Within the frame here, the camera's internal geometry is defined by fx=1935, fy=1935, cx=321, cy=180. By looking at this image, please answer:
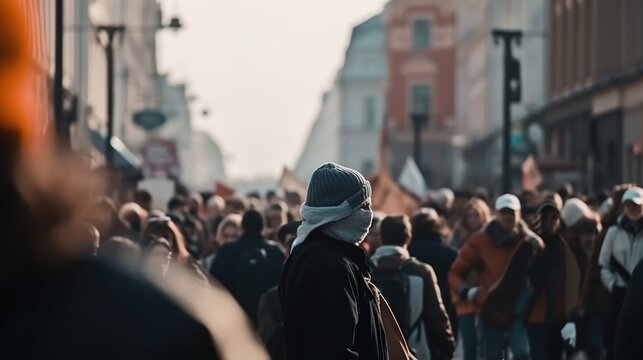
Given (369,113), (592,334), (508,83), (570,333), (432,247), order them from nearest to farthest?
(432,247), (570,333), (592,334), (508,83), (369,113)

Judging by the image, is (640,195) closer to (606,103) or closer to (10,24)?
(10,24)

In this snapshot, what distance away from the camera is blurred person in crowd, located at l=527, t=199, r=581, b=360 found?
15.4 m

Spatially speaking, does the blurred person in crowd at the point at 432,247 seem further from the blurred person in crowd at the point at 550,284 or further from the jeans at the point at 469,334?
the blurred person in crowd at the point at 550,284

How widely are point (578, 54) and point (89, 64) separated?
1368 cm

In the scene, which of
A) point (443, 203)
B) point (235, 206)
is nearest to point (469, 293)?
point (235, 206)

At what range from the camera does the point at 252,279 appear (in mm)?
14477

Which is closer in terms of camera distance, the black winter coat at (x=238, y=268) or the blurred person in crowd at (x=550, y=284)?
the black winter coat at (x=238, y=268)

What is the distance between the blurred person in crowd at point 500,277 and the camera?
14789 mm

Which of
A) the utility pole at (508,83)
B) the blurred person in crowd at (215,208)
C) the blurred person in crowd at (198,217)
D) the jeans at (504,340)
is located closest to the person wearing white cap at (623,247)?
the jeans at (504,340)

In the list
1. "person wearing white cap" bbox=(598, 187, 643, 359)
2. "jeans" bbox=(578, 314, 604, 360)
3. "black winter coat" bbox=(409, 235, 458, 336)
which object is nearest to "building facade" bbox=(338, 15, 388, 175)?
"jeans" bbox=(578, 314, 604, 360)

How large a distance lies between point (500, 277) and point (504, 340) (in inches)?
20.4

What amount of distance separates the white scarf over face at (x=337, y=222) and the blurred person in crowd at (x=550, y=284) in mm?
8854

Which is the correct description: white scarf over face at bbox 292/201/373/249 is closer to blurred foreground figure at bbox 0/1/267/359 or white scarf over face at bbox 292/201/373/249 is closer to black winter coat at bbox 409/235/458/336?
blurred foreground figure at bbox 0/1/267/359

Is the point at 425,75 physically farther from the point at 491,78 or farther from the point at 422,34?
the point at 491,78
